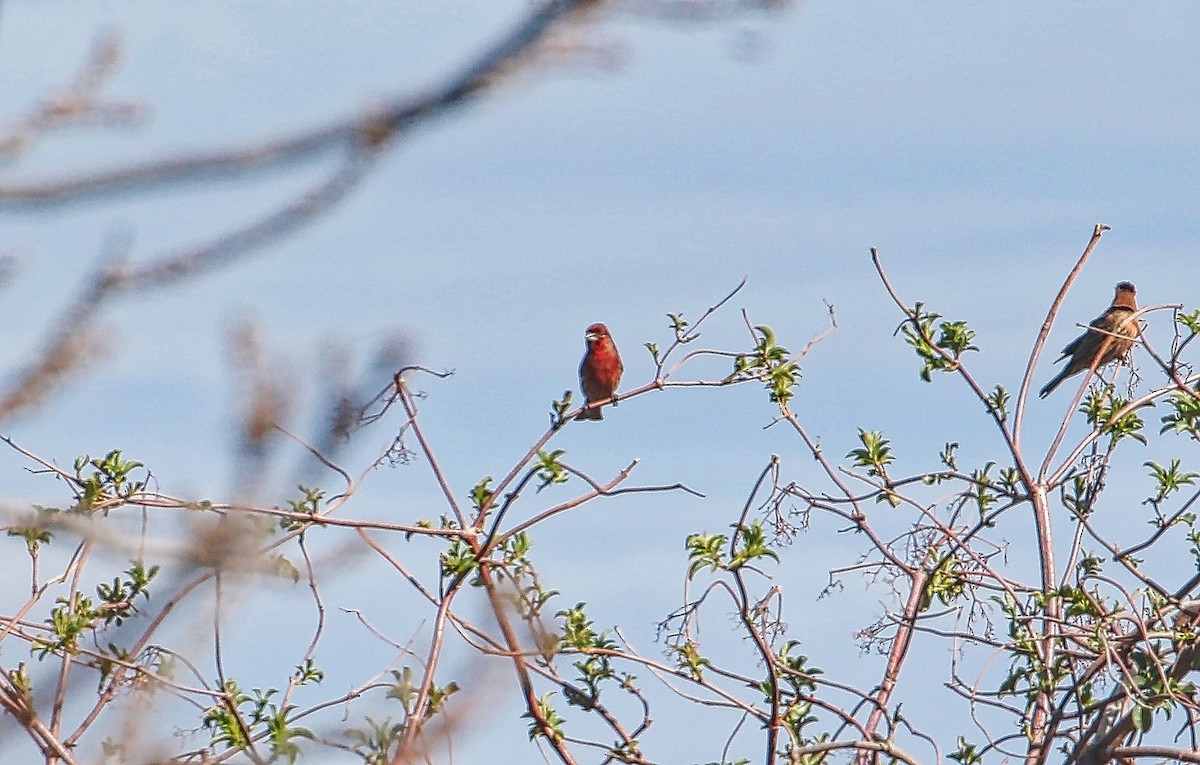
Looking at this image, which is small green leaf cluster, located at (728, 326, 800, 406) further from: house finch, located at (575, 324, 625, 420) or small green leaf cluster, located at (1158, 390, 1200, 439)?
house finch, located at (575, 324, 625, 420)

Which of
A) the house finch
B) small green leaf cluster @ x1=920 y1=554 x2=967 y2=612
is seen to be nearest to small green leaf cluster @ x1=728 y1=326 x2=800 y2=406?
small green leaf cluster @ x1=920 y1=554 x2=967 y2=612

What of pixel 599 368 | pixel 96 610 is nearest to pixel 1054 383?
pixel 599 368

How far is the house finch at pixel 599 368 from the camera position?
9.98 metres

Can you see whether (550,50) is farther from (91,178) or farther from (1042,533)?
(1042,533)

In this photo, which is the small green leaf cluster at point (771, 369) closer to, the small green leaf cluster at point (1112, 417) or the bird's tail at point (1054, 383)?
the small green leaf cluster at point (1112, 417)

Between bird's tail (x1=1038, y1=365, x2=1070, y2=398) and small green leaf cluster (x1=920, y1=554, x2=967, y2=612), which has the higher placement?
bird's tail (x1=1038, y1=365, x2=1070, y2=398)

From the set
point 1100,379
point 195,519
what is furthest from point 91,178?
point 1100,379

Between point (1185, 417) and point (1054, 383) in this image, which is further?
point (1054, 383)

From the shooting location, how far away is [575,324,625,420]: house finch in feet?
32.7

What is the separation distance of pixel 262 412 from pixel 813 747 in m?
3.23

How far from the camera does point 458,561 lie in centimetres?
468

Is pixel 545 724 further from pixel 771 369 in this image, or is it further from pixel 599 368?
pixel 599 368

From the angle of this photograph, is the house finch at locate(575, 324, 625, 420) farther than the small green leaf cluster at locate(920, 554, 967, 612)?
Yes

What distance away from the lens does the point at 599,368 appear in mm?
9984
